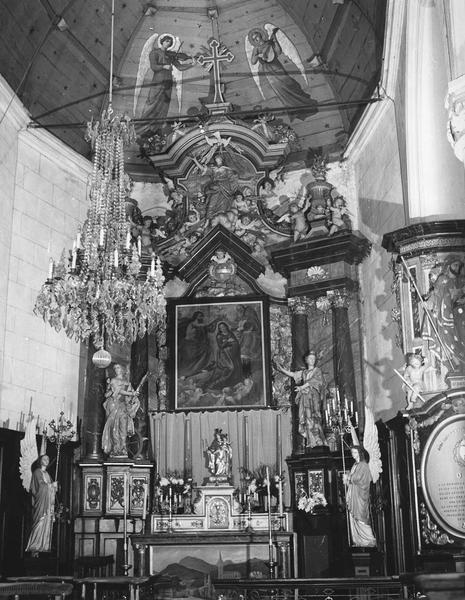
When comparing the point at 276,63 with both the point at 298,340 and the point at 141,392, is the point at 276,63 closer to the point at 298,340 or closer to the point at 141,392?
the point at 298,340

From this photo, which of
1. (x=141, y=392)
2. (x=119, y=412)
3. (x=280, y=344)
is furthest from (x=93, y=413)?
(x=280, y=344)

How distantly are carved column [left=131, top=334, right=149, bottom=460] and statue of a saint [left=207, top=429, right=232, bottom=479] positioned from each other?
1.12m

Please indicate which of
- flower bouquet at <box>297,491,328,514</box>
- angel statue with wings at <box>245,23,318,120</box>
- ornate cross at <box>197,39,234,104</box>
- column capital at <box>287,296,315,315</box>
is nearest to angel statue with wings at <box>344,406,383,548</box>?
flower bouquet at <box>297,491,328,514</box>

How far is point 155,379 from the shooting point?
47.8ft

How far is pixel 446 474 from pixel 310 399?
4.19 meters

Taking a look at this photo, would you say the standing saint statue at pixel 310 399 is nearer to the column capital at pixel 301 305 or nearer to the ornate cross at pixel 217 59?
the column capital at pixel 301 305

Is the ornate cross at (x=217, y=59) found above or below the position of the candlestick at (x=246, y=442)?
above

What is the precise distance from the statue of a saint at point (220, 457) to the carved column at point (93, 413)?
1784mm

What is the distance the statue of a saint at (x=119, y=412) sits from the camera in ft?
44.4

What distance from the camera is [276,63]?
50.2ft

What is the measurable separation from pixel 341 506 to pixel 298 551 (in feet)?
3.18

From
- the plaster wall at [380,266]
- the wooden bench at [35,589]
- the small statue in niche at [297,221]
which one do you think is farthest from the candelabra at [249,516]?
the wooden bench at [35,589]

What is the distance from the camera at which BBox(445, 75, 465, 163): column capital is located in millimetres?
7531

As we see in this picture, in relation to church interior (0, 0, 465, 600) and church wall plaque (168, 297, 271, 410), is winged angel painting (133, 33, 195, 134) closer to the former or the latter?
church interior (0, 0, 465, 600)
